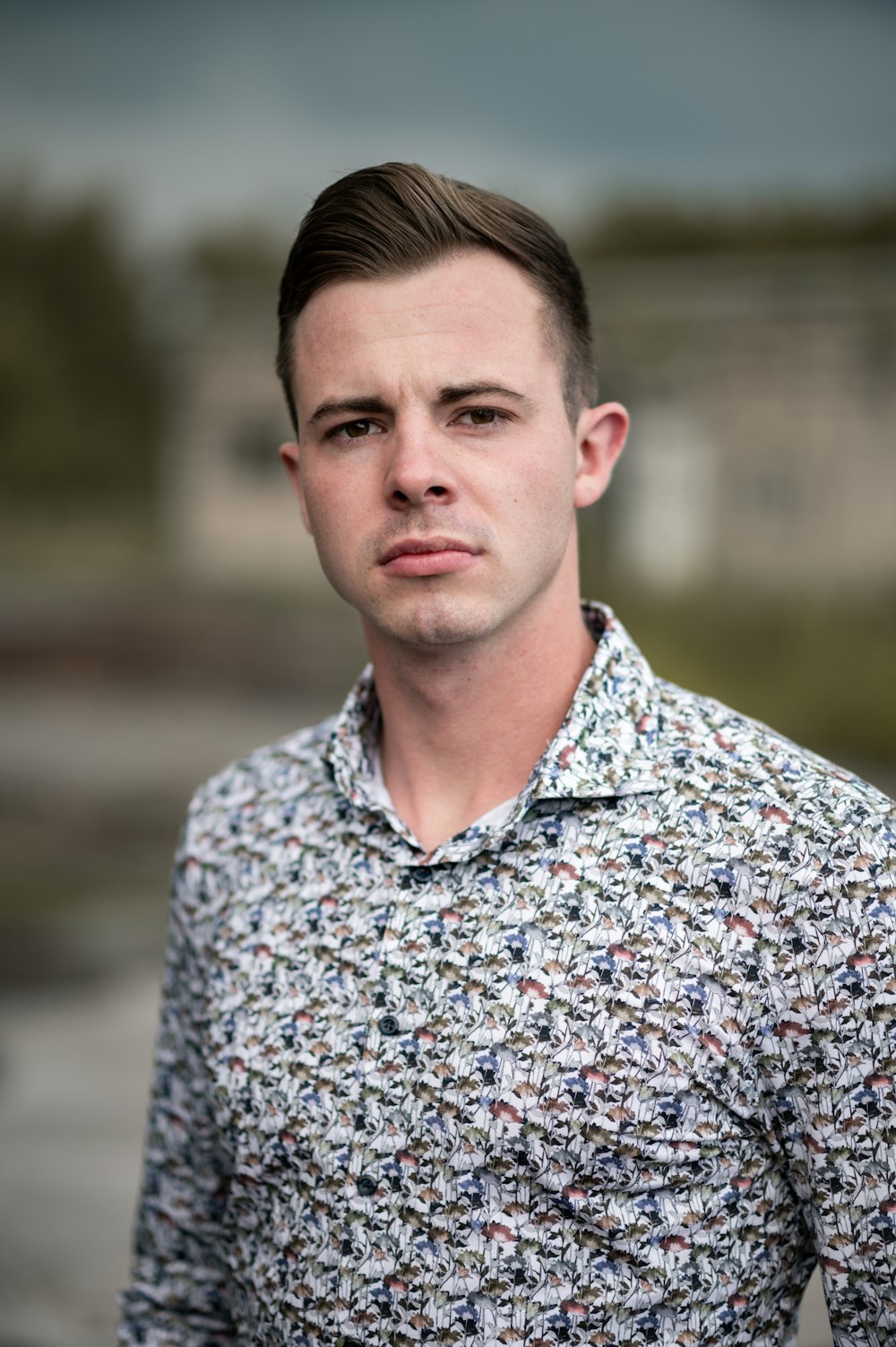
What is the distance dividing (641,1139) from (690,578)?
807 cm

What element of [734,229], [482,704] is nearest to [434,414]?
[482,704]

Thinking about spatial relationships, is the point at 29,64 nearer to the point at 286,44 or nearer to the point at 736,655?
the point at 286,44

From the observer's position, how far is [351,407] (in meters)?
1.25

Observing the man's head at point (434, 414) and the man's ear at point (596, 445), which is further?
the man's ear at point (596, 445)

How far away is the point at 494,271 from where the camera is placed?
1.26m

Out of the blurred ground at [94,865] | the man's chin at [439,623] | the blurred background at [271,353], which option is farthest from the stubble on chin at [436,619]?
the blurred background at [271,353]

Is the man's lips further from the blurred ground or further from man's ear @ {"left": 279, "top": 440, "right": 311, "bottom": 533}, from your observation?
the blurred ground

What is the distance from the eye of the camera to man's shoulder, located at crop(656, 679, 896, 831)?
1133mm

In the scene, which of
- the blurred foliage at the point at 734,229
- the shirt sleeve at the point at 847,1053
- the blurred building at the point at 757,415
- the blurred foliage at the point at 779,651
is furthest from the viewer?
the blurred foliage at the point at 734,229

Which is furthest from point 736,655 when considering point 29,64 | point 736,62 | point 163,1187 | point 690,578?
point 163,1187

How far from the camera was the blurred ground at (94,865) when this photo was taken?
3225mm

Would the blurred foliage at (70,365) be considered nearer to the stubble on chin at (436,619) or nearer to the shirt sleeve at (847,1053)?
the stubble on chin at (436,619)

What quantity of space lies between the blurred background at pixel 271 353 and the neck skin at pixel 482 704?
657 centimetres

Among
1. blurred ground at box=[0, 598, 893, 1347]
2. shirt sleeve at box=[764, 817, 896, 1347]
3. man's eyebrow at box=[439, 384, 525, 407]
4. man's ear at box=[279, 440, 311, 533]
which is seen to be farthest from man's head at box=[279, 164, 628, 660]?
blurred ground at box=[0, 598, 893, 1347]
